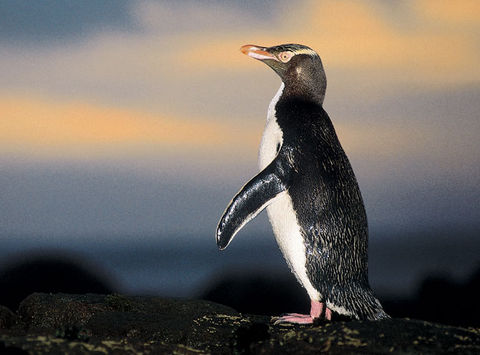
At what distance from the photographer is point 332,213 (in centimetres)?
797

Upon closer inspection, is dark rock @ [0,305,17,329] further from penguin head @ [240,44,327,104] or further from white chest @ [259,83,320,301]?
penguin head @ [240,44,327,104]

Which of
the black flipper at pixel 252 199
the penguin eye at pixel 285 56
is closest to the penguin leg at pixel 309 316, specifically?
the black flipper at pixel 252 199

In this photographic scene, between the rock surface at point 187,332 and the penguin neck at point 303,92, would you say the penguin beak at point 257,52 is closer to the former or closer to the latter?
the penguin neck at point 303,92

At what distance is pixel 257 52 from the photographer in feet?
29.7

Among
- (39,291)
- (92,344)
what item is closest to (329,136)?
(92,344)

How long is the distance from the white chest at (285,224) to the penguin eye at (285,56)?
784mm

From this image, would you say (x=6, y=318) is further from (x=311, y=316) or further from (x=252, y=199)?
(x=311, y=316)

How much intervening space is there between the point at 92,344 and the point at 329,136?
3799mm

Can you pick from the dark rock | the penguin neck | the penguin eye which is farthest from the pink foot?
the dark rock

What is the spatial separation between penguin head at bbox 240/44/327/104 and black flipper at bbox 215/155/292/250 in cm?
110

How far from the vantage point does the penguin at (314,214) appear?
7902 millimetres

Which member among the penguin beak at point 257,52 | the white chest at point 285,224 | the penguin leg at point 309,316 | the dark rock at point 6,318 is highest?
the penguin beak at point 257,52

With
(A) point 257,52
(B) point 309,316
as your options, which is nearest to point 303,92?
(A) point 257,52

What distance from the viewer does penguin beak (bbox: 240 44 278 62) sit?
892cm
